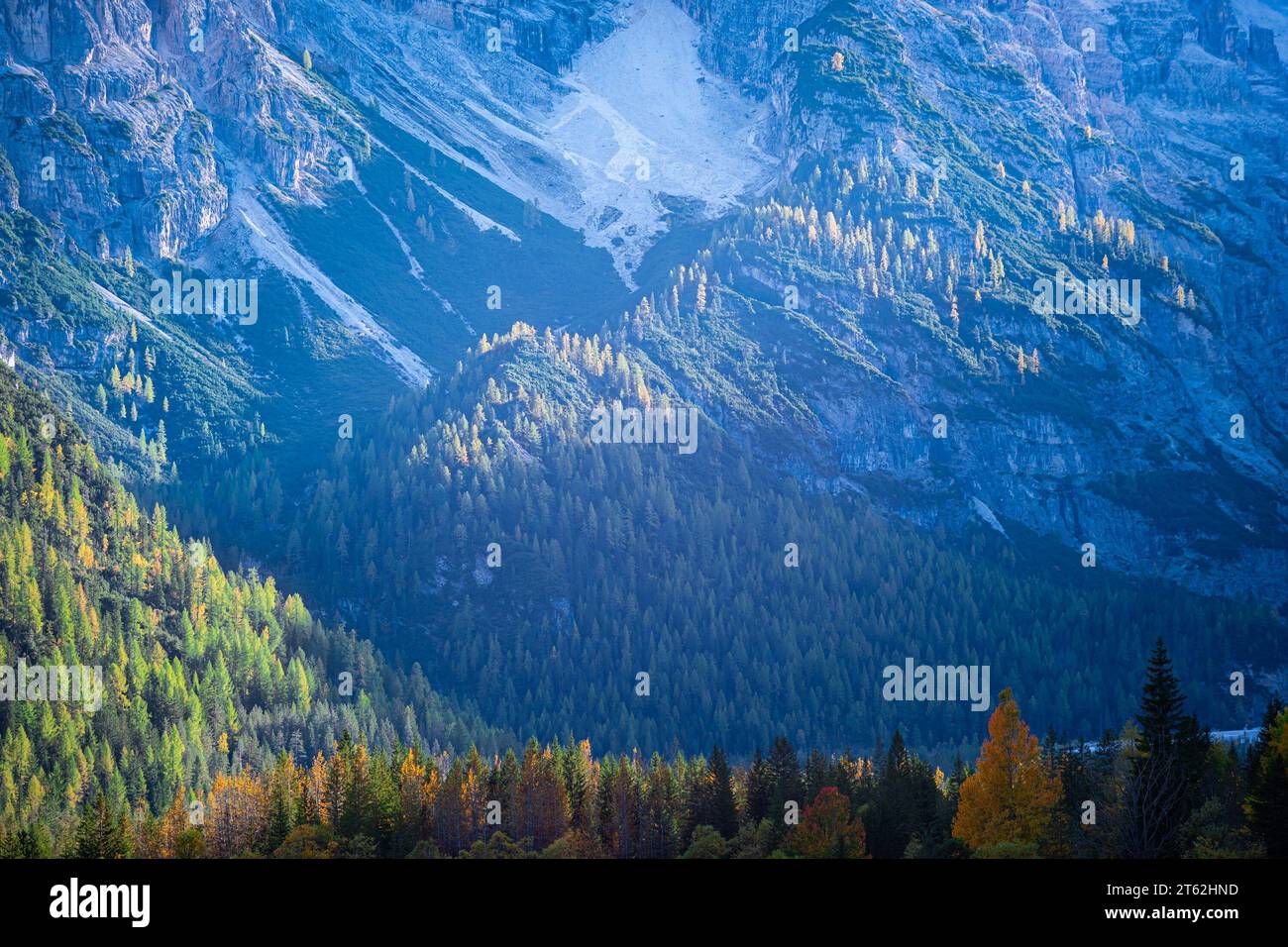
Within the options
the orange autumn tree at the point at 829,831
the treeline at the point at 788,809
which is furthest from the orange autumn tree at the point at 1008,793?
the orange autumn tree at the point at 829,831

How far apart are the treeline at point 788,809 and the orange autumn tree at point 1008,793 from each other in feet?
0.46

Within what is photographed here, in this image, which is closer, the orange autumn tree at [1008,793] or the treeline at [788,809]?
the treeline at [788,809]

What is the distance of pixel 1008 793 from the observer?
149375mm

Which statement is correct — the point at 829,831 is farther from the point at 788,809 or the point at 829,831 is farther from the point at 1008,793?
the point at 1008,793

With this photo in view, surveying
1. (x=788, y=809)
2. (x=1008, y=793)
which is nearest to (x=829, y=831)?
(x=788, y=809)

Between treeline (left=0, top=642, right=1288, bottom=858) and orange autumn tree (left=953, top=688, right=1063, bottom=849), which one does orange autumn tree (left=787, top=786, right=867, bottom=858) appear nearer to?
treeline (left=0, top=642, right=1288, bottom=858)

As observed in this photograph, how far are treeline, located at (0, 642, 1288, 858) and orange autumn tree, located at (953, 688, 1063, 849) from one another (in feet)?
0.46

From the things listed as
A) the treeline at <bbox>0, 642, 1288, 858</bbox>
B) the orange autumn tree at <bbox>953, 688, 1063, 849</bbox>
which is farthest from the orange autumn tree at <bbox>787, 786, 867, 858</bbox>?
the orange autumn tree at <bbox>953, 688, 1063, 849</bbox>

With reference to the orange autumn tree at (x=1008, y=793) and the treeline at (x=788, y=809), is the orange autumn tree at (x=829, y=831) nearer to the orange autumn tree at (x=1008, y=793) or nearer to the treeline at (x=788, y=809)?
the treeline at (x=788, y=809)

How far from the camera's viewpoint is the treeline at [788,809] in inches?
5325

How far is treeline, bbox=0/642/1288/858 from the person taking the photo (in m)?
135

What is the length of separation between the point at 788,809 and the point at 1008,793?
26.6 m
